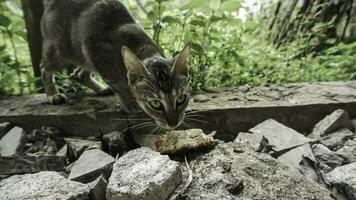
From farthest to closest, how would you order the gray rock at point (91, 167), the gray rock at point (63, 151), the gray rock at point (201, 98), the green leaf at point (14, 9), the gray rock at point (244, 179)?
the green leaf at point (14, 9) < the gray rock at point (201, 98) < the gray rock at point (63, 151) < the gray rock at point (91, 167) < the gray rock at point (244, 179)

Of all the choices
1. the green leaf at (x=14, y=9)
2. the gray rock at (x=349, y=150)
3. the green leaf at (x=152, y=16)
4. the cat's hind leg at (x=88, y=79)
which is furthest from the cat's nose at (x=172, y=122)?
the green leaf at (x=14, y=9)

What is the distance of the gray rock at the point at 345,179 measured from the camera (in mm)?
1695

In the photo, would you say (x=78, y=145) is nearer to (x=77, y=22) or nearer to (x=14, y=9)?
(x=77, y=22)

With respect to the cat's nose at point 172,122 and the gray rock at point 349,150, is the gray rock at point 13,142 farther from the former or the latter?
the gray rock at point 349,150

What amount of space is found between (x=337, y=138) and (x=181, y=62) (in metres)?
0.97

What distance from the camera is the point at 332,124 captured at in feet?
7.63

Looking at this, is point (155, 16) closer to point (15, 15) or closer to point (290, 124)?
point (290, 124)

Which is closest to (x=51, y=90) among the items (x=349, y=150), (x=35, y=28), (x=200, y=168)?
(x=35, y=28)

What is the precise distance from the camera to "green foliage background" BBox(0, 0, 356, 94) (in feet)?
9.82

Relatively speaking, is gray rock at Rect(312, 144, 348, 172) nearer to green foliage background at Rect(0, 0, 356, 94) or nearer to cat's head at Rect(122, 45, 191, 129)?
cat's head at Rect(122, 45, 191, 129)

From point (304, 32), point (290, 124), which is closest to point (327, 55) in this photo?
point (304, 32)

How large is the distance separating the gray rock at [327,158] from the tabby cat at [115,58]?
29.4 inches

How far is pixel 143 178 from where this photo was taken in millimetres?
1612

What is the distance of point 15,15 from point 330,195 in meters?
3.17
